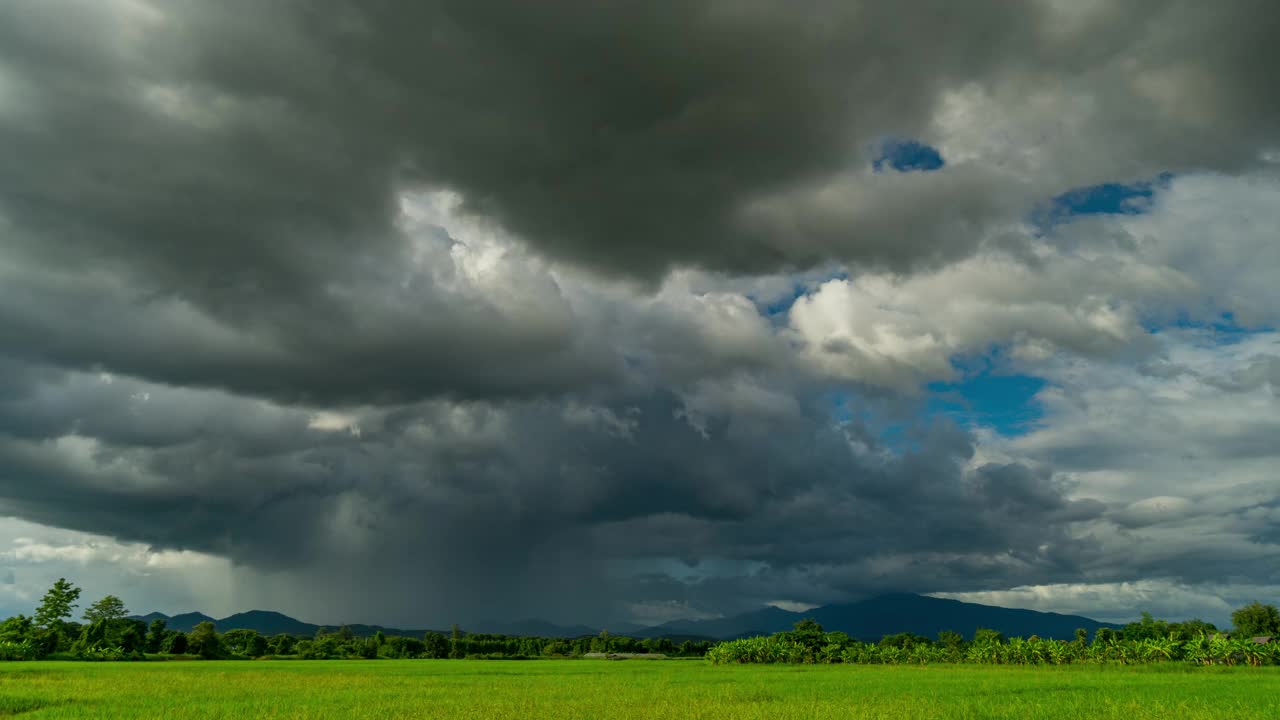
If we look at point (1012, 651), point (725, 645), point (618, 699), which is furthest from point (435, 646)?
point (618, 699)

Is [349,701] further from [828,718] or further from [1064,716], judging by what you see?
[1064,716]

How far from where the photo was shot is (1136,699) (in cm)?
3688

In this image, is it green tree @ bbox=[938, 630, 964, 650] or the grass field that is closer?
the grass field

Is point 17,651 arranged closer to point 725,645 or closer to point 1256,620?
point 725,645

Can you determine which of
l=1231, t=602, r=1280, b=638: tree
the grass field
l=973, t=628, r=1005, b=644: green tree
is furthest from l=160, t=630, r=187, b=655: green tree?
l=1231, t=602, r=1280, b=638: tree

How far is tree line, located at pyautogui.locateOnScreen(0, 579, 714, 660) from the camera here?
364 feet

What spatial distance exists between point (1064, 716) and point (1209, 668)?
6329 centimetres

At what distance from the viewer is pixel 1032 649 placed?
316 feet

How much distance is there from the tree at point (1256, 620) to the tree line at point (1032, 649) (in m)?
0.14

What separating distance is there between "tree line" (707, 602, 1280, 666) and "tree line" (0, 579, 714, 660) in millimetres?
58046

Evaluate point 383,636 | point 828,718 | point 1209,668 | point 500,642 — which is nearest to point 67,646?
point 383,636

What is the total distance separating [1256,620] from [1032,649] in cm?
7880

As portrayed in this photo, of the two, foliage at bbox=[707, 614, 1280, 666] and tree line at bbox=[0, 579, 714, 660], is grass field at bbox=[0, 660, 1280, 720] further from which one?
tree line at bbox=[0, 579, 714, 660]

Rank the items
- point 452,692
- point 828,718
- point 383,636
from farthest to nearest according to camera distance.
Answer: point 383,636
point 452,692
point 828,718
